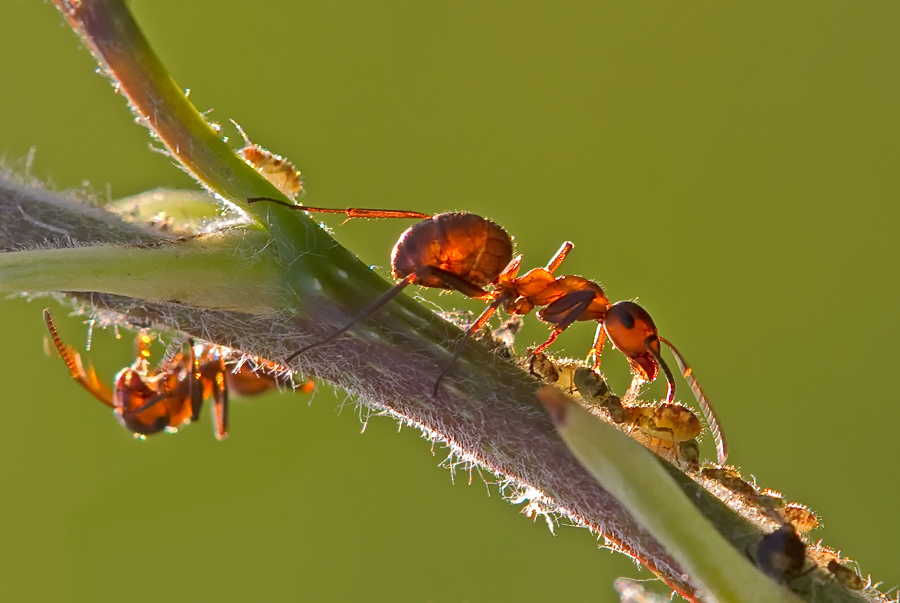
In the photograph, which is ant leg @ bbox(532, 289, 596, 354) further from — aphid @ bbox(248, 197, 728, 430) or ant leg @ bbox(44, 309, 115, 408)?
ant leg @ bbox(44, 309, 115, 408)

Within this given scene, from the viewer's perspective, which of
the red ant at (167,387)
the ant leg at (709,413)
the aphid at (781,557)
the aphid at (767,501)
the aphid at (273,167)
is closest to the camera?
the aphid at (781,557)

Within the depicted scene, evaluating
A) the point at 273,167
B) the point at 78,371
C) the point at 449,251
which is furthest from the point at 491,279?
the point at 78,371

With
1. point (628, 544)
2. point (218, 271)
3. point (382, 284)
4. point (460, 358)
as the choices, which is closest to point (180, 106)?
point (218, 271)

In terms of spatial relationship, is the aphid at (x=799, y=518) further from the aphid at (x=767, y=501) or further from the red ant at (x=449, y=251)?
the red ant at (x=449, y=251)

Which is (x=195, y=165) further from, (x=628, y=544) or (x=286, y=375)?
(x=628, y=544)

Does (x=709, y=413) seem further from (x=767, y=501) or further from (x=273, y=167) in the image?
(x=273, y=167)

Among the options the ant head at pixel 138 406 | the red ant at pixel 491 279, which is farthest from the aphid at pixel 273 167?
the ant head at pixel 138 406

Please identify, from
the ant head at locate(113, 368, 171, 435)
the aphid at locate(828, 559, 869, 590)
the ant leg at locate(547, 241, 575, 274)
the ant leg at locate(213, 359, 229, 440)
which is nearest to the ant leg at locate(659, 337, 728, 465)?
the ant leg at locate(547, 241, 575, 274)
